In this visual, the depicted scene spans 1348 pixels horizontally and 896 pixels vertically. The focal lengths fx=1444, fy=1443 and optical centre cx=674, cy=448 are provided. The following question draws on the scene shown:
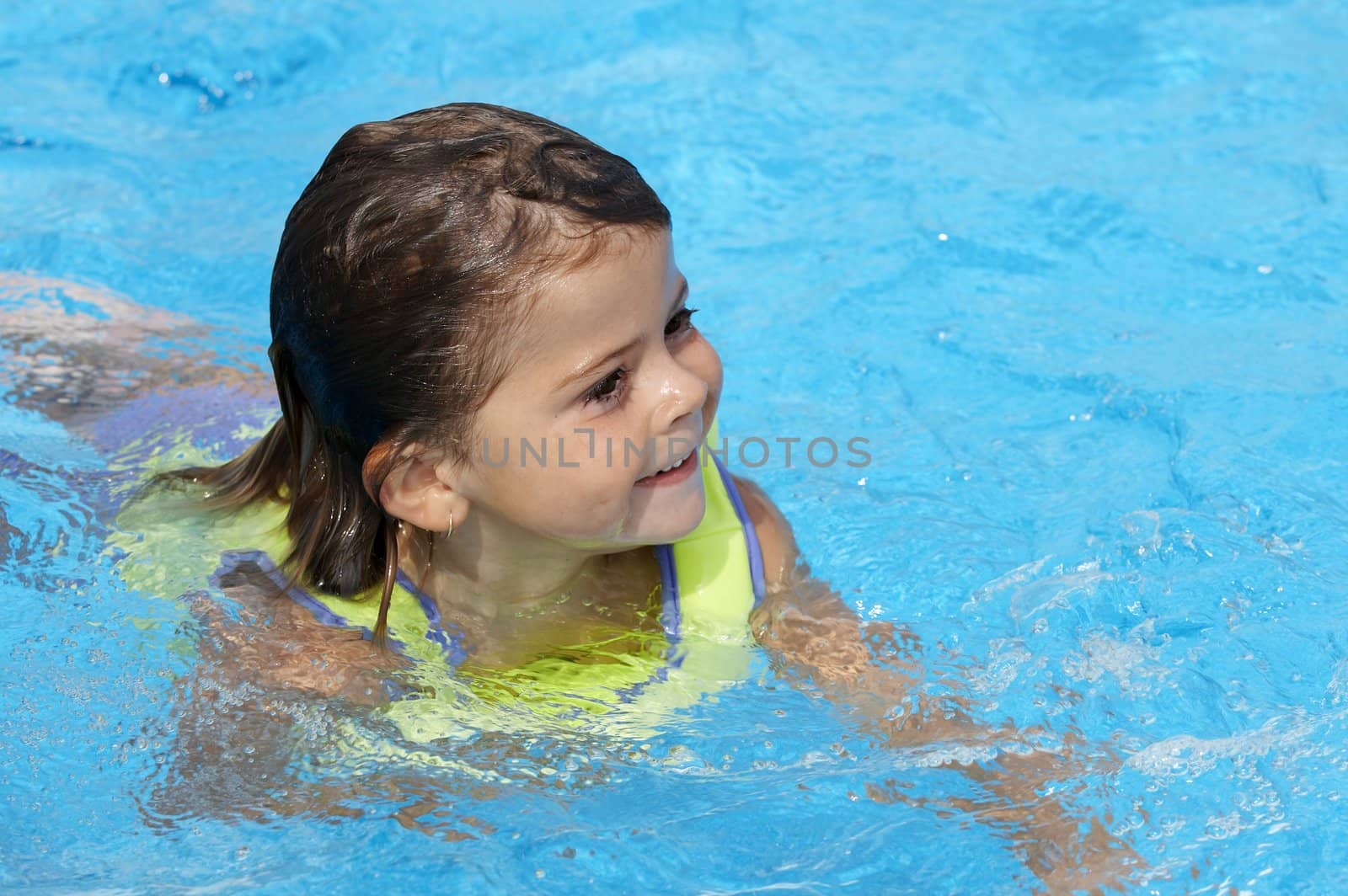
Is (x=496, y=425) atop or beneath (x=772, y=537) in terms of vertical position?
atop

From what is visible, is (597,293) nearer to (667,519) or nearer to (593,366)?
A: (593,366)

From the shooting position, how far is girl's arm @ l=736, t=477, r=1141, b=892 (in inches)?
102

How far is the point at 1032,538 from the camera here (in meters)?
3.64

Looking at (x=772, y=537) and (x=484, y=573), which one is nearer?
(x=484, y=573)

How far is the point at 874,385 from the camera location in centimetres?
439

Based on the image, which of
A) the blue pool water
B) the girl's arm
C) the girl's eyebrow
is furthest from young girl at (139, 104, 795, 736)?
the blue pool water

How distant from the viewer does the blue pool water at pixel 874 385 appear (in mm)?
2705

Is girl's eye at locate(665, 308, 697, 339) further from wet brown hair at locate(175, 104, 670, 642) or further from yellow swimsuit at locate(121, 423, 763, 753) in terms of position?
yellow swimsuit at locate(121, 423, 763, 753)

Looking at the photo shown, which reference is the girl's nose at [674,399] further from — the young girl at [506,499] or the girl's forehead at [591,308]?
the girl's forehead at [591,308]

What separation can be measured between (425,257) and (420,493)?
0.50m

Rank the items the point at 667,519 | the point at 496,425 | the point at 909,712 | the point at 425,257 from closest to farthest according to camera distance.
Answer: the point at 425,257
the point at 496,425
the point at 667,519
the point at 909,712

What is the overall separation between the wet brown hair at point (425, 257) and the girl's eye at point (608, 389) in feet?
0.55

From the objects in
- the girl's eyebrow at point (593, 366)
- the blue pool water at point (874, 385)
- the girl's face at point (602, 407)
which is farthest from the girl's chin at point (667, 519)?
the blue pool water at point (874, 385)

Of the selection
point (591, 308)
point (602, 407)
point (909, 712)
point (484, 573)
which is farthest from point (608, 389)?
point (909, 712)
